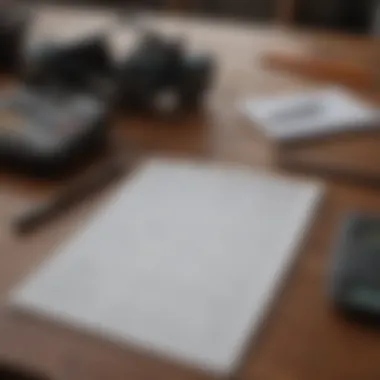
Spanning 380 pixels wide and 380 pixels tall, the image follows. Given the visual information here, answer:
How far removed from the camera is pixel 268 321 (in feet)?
2.40

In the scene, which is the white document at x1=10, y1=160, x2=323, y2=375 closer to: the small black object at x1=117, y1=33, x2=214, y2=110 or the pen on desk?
the pen on desk

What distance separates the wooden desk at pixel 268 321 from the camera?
676 mm

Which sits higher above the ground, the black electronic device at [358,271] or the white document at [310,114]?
the black electronic device at [358,271]

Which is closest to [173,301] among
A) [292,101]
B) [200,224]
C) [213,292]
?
[213,292]

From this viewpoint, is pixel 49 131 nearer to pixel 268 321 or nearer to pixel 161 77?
pixel 161 77

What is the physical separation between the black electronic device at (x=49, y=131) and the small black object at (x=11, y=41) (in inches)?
9.1

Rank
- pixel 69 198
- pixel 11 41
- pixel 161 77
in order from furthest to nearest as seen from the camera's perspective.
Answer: pixel 11 41 < pixel 161 77 < pixel 69 198

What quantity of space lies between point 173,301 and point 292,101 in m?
0.53

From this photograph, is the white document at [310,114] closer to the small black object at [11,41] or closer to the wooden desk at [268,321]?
the wooden desk at [268,321]

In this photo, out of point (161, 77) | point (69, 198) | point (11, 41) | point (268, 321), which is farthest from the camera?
point (11, 41)

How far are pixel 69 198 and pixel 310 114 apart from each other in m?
0.40

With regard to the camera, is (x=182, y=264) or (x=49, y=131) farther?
(x=49, y=131)

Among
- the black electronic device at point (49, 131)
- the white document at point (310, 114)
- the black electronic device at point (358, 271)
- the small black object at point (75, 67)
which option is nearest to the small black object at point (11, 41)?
the small black object at point (75, 67)

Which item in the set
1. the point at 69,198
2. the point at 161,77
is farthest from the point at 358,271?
the point at 161,77
